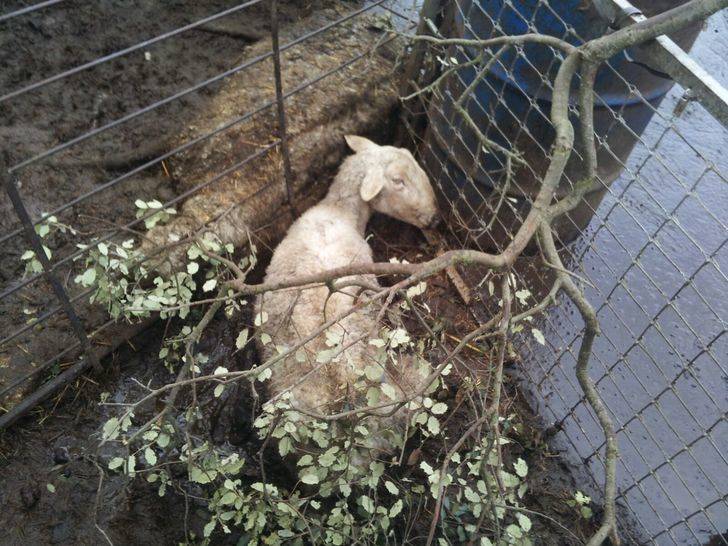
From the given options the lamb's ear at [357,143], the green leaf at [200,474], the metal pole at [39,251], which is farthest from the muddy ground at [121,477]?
the lamb's ear at [357,143]

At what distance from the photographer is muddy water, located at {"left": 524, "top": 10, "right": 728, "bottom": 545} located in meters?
2.85

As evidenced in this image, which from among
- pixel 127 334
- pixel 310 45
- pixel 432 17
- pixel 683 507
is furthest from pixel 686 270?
pixel 127 334

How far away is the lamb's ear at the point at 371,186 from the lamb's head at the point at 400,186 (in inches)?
0.9

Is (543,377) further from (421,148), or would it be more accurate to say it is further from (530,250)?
(421,148)

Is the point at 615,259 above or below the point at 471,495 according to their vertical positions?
below

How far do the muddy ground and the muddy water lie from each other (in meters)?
0.26

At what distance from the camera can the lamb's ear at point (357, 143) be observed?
3.96m

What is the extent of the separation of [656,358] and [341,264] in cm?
190

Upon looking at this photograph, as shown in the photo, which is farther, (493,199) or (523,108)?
(493,199)

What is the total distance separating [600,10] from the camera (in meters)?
2.61

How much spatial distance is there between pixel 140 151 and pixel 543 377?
8.94ft

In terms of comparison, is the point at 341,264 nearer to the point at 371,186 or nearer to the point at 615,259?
the point at 371,186

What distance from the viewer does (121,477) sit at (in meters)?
2.97

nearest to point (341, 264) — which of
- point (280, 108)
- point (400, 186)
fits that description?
point (400, 186)
